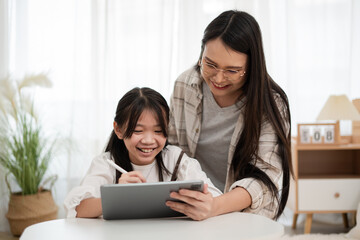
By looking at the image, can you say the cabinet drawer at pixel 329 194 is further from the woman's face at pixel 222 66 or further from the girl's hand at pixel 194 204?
the girl's hand at pixel 194 204

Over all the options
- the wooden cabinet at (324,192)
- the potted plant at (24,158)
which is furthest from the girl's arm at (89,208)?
the wooden cabinet at (324,192)

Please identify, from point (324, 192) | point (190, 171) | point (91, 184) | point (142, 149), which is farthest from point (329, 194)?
point (91, 184)

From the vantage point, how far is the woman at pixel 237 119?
1.50 meters

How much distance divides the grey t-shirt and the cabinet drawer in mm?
1620

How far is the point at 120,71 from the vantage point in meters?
3.76

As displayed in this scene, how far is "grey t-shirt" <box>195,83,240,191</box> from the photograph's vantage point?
181 centimetres

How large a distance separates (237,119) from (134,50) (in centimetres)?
216

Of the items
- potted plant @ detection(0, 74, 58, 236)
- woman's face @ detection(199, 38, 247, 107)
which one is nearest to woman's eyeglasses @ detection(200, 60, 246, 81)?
woman's face @ detection(199, 38, 247, 107)

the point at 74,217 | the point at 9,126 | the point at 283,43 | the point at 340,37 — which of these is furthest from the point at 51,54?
the point at 74,217

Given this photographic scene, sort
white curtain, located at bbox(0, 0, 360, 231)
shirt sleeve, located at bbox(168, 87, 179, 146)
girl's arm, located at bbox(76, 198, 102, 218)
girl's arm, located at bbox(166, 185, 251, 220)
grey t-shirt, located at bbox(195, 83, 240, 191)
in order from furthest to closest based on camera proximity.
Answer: white curtain, located at bbox(0, 0, 360, 231) → shirt sleeve, located at bbox(168, 87, 179, 146) → grey t-shirt, located at bbox(195, 83, 240, 191) → girl's arm, located at bbox(76, 198, 102, 218) → girl's arm, located at bbox(166, 185, 251, 220)

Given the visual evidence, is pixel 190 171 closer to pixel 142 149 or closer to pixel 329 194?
pixel 142 149

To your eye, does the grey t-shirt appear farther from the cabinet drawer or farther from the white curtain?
the white curtain

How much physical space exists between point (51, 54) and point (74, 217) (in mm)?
2731

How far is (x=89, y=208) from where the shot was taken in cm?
126
